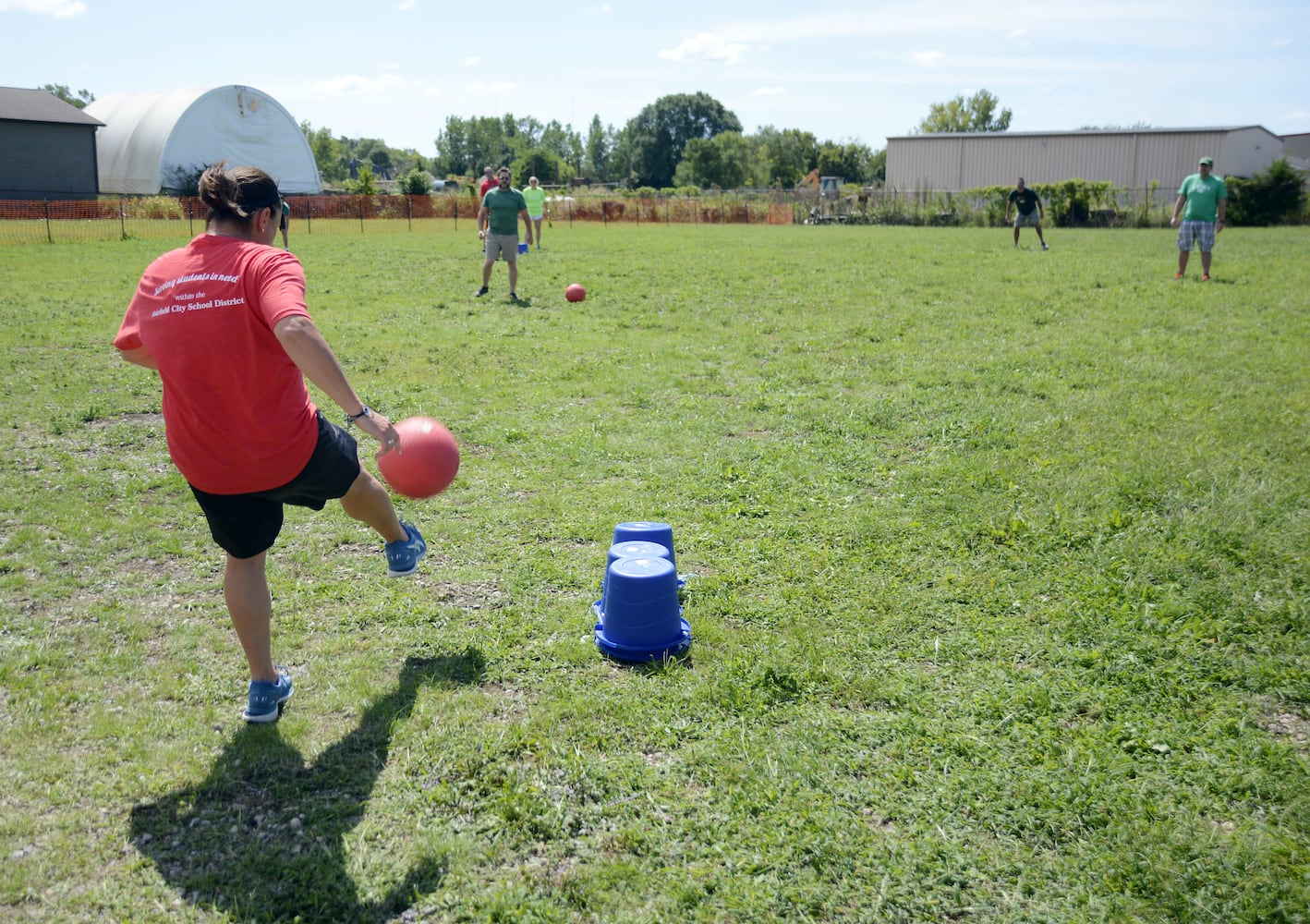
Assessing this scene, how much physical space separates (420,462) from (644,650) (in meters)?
1.37

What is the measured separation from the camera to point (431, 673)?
4074 millimetres

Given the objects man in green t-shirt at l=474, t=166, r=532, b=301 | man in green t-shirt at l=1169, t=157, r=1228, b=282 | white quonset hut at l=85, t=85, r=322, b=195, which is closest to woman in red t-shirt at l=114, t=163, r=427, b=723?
man in green t-shirt at l=474, t=166, r=532, b=301

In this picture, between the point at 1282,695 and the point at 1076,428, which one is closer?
the point at 1282,695

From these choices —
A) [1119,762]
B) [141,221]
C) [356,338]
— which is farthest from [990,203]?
[1119,762]

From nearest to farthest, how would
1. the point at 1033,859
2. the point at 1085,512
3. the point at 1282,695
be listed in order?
the point at 1033,859 → the point at 1282,695 → the point at 1085,512

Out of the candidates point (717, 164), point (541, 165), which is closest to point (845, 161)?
point (717, 164)

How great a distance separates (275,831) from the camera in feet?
10.1

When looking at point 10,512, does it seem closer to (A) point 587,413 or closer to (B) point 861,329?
(A) point 587,413

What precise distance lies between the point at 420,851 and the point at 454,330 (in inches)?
392

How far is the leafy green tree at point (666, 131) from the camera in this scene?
5089 inches

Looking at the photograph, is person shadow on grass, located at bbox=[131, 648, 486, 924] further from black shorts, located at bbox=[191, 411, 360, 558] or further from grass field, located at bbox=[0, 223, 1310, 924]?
black shorts, located at bbox=[191, 411, 360, 558]

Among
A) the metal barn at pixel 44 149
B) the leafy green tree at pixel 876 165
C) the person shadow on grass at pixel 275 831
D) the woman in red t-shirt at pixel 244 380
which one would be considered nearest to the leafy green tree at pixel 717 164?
the leafy green tree at pixel 876 165

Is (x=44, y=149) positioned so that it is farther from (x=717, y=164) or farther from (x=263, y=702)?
(x=717, y=164)

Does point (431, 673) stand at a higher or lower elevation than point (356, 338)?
lower
